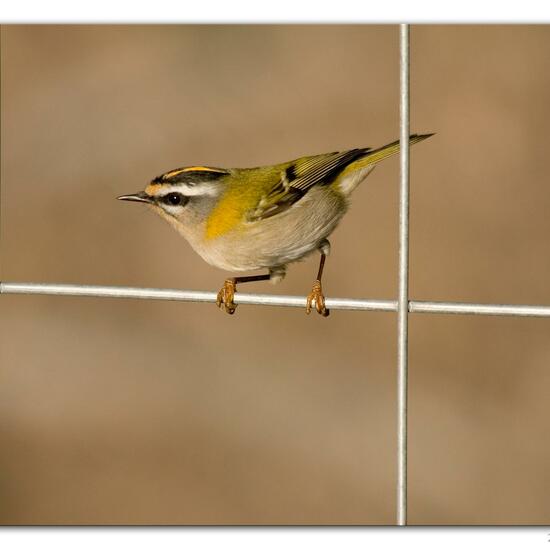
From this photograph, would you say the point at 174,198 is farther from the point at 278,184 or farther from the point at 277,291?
the point at 277,291

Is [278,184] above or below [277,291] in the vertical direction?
above

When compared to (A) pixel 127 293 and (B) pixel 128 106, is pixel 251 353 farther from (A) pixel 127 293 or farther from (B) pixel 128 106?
(A) pixel 127 293

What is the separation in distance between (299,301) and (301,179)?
0.57 m

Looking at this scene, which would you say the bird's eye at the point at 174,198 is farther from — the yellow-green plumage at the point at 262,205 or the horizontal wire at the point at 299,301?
the horizontal wire at the point at 299,301

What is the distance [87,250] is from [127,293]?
244 cm

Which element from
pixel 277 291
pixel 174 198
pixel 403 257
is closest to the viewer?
pixel 403 257

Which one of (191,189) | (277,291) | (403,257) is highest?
(191,189)

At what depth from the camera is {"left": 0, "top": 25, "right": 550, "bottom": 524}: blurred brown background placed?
3398 millimetres

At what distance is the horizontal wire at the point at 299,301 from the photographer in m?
1.15

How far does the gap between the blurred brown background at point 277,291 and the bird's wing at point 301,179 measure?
60.4 inches

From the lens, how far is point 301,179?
1.75 meters

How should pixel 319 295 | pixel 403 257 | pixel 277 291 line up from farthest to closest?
pixel 277 291
pixel 319 295
pixel 403 257

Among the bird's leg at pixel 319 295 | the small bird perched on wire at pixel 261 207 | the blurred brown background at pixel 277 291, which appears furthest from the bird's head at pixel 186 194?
the blurred brown background at pixel 277 291

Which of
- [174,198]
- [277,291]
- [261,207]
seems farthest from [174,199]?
[277,291]
